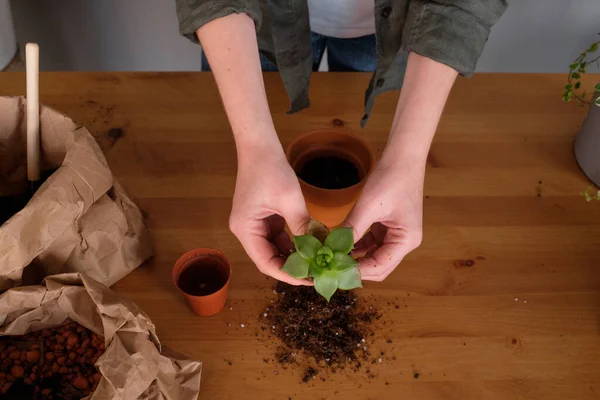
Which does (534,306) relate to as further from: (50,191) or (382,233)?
(50,191)

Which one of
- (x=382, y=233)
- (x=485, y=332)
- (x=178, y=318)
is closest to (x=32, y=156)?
(x=178, y=318)

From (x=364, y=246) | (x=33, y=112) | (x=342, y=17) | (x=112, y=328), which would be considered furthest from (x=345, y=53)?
(x=112, y=328)

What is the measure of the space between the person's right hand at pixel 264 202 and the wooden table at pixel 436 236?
0.47ft

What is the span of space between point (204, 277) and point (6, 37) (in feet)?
3.26

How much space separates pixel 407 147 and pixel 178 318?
1.37 feet

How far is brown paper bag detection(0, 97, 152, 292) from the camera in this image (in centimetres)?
69

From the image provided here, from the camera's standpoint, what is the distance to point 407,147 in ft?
2.46

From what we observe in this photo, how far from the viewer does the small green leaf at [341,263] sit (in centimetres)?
64

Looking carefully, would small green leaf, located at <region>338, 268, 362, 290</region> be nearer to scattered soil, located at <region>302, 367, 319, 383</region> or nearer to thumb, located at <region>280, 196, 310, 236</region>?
thumb, located at <region>280, 196, 310, 236</region>

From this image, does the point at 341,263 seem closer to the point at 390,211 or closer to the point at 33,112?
the point at 390,211

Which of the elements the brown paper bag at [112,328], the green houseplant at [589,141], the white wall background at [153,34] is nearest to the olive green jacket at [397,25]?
the green houseplant at [589,141]

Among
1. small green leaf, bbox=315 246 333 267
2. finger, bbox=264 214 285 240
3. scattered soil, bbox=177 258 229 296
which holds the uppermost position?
small green leaf, bbox=315 246 333 267

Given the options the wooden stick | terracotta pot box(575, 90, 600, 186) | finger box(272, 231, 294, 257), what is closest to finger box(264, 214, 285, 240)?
finger box(272, 231, 294, 257)

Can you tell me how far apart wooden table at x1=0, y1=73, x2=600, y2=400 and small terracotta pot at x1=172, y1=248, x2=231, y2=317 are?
0.11 feet
